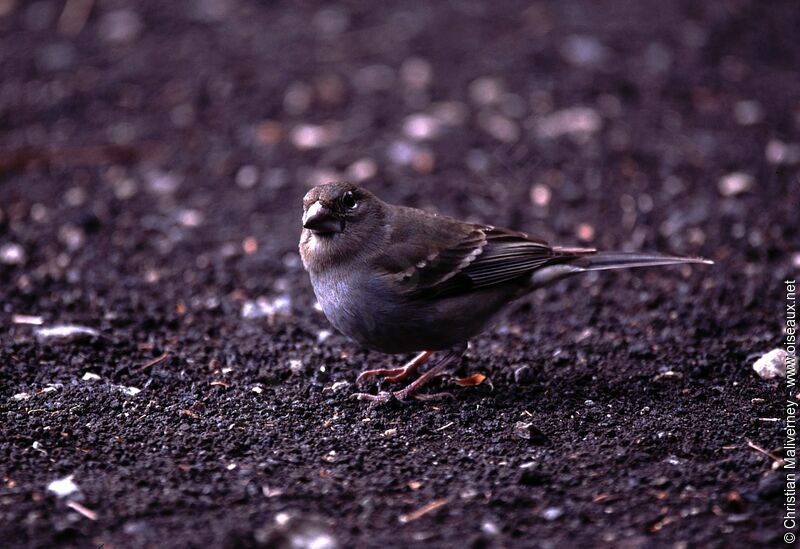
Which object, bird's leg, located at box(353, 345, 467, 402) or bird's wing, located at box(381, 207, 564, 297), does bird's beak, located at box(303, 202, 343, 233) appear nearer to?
bird's wing, located at box(381, 207, 564, 297)

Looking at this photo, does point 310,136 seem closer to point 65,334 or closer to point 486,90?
point 486,90

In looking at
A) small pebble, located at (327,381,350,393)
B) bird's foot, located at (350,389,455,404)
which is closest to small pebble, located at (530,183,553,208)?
bird's foot, located at (350,389,455,404)

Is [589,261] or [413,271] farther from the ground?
[413,271]

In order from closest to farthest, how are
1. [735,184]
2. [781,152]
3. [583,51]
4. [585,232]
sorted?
[585,232] → [735,184] → [781,152] → [583,51]

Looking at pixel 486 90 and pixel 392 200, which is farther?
pixel 486 90

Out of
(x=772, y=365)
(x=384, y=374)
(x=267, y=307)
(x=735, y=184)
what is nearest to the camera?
(x=772, y=365)

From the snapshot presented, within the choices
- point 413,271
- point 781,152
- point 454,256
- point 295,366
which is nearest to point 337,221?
point 413,271

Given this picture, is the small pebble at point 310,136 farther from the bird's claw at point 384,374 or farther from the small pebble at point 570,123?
the bird's claw at point 384,374

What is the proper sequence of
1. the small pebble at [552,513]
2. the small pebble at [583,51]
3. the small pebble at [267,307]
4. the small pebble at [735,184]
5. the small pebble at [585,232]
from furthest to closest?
1. the small pebble at [583,51]
2. the small pebble at [735,184]
3. the small pebble at [585,232]
4. the small pebble at [267,307]
5. the small pebble at [552,513]

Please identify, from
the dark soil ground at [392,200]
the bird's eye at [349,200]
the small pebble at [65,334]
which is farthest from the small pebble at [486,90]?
the small pebble at [65,334]
